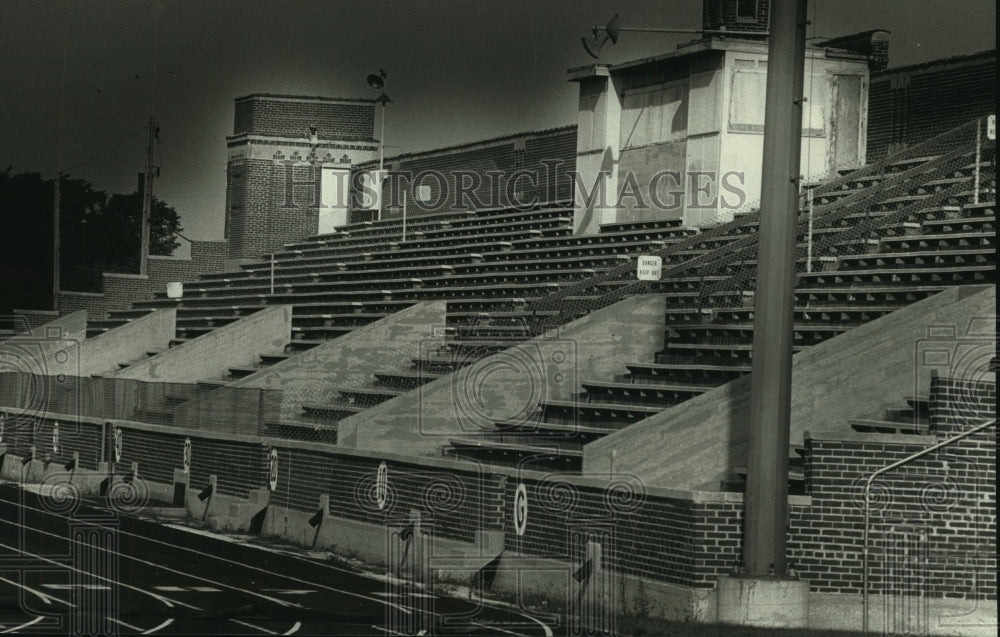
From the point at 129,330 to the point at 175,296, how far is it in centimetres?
274

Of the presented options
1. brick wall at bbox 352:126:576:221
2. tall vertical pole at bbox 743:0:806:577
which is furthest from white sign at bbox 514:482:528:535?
brick wall at bbox 352:126:576:221

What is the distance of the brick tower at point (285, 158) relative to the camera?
1966 inches

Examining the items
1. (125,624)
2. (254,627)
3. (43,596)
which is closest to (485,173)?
(43,596)

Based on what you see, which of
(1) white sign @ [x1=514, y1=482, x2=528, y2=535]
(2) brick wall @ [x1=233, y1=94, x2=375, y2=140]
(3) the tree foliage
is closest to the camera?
(1) white sign @ [x1=514, y1=482, x2=528, y2=535]

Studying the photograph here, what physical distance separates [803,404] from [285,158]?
3415 centimetres

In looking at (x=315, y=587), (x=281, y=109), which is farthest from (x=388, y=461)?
(x=281, y=109)

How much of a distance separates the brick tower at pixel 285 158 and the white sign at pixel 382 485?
1143 inches

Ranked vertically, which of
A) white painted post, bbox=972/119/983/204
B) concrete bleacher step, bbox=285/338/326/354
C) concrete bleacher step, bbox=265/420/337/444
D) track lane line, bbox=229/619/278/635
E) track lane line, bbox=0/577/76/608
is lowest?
track lane line, bbox=0/577/76/608

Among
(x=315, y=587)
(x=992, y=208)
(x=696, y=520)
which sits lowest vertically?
(x=315, y=587)

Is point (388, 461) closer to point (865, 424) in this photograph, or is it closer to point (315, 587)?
point (315, 587)

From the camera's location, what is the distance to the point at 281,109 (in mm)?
50719

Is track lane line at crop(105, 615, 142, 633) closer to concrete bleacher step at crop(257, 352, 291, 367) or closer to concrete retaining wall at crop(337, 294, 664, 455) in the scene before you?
concrete retaining wall at crop(337, 294, 664, 455)

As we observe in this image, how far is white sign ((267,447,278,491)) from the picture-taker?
944 inches

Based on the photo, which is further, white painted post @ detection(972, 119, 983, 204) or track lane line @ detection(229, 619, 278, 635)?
white painted post @ detection(972, 119, 983, 204)
